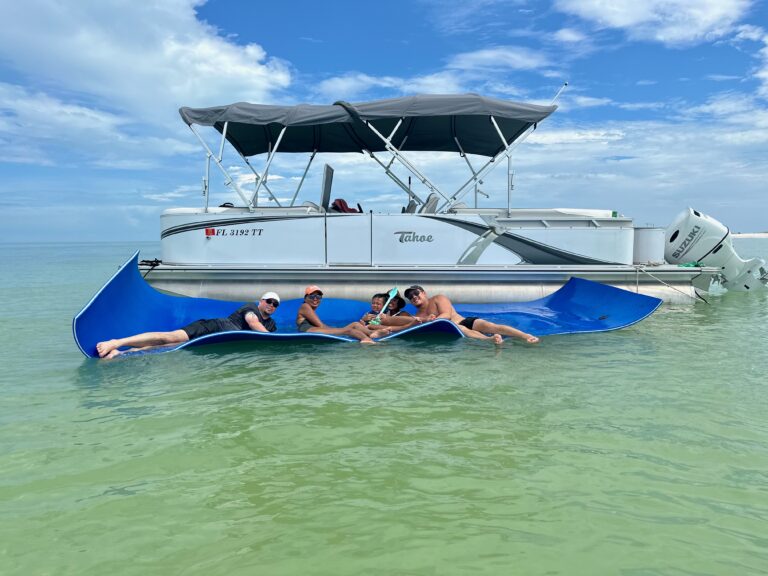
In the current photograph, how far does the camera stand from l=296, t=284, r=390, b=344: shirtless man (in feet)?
21.3

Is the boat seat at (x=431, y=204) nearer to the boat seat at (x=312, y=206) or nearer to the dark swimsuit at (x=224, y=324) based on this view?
the boat seat at (x=312, y=206)

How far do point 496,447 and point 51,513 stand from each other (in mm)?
2419

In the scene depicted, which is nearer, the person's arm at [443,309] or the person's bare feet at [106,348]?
the person's bare feet at [106,348]

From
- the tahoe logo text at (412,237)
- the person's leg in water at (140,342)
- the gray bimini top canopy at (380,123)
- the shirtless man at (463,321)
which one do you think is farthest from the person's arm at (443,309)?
the person's leg in water at (140,342)

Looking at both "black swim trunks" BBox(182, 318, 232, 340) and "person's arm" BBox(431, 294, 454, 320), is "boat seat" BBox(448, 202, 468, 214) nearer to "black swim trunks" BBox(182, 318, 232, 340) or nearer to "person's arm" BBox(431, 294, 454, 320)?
"person's arm" BBox(431, 294, 454, 320)

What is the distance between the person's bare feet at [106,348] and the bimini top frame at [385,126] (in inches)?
138

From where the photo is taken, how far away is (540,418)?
382 centimetres

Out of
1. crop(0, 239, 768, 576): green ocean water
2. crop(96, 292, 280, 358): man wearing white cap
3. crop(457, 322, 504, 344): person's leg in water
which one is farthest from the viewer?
crop(457, 322, 504, 344): person's leg in water

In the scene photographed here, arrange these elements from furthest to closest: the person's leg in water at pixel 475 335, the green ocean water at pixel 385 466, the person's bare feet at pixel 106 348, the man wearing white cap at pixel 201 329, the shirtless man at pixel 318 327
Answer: the shirtless man at pixel 318 327, the person's leg in water at pixel 475 335, the man wearing white cap at pixel 201 329, the person's bare feet at pixel 106 348, the green ocean water at pixel 385 466

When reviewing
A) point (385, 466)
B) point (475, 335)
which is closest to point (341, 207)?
point (475, 335)

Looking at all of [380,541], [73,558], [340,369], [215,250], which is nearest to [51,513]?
[73,558]

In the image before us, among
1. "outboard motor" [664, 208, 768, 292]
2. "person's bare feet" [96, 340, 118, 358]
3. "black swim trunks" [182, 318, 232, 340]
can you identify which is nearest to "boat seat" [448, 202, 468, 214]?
"black swim trunks" [182, 318, 232, 340]

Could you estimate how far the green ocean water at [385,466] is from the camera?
2299 mm

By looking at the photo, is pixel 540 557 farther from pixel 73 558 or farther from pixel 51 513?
pixel 51 513
